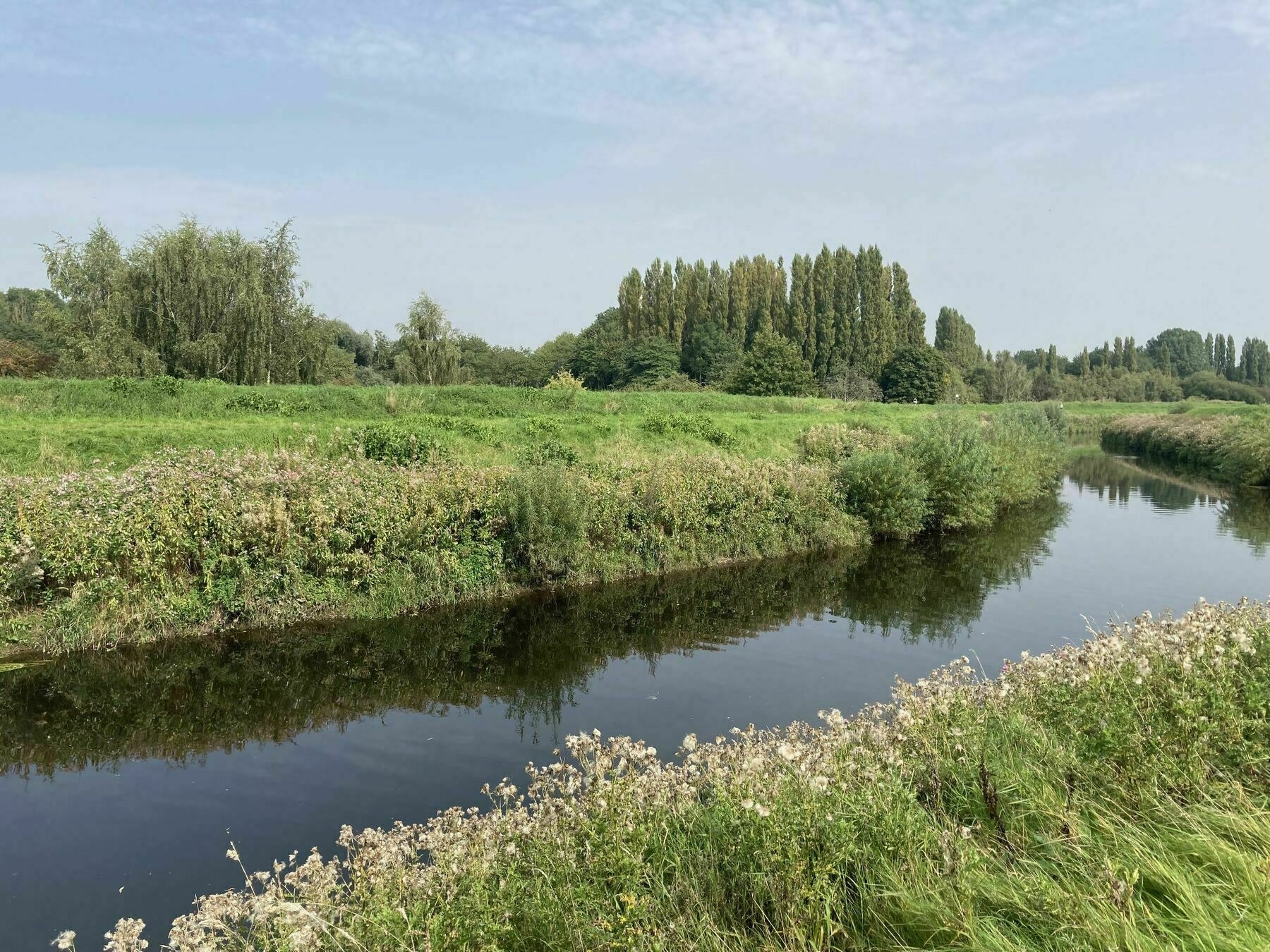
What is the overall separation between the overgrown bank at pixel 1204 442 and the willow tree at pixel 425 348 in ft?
126

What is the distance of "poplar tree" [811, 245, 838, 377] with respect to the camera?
230 feet

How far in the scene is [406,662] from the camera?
12.0m

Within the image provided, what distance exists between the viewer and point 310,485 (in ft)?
44.7

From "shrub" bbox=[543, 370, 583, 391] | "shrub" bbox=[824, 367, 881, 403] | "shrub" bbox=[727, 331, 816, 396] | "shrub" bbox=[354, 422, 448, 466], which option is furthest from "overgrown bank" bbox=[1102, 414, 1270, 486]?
"shrub" bbox=[354, 422, 448, 466]

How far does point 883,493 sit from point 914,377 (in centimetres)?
4692

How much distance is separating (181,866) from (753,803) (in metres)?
5.81

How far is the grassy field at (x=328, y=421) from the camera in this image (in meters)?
16.3

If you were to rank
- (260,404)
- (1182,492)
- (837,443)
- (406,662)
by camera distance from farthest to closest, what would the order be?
(1182,492), (837,443), (260,404), (406,662)

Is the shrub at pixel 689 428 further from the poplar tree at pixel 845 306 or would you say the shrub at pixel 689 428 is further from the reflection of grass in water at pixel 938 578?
the poplar tree at pixel 845 306

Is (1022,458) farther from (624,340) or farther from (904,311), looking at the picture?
(624,340)

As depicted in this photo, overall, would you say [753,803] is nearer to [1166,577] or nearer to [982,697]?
[982,697]

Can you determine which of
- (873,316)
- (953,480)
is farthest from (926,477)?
(873,316)

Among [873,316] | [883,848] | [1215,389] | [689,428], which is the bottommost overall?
[883,848]

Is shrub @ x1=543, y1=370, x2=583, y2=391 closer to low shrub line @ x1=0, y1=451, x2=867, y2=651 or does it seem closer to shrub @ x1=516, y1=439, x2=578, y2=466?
shrub @ x1=516, y1=439, x2=578, y2=466
